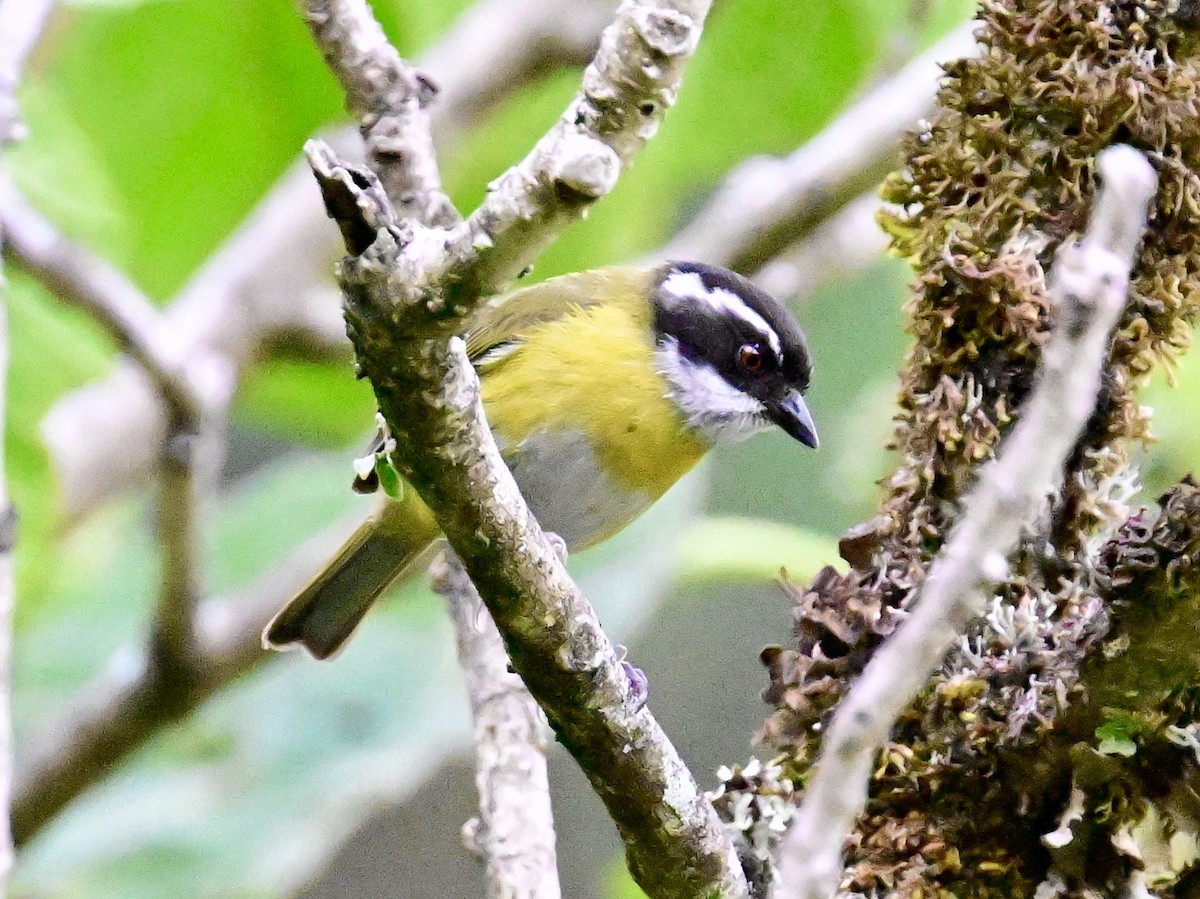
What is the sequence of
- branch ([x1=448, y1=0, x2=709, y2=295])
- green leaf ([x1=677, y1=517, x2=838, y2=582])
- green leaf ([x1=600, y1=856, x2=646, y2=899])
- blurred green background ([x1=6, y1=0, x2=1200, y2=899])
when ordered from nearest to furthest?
branch ([x1=448, y1=0, x2=709, y2=295]) → green leaf ([x1=600, y1=856, x2=646, y2=899]) → green leaf ([x1=677, y1=517, x2=838, y2=582]) → blurred green background ([x1=6, y1=0, x2=1200, y2=899])

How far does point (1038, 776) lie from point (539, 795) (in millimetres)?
1145

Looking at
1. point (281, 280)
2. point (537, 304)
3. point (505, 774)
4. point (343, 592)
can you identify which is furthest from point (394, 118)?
point (505, 774)

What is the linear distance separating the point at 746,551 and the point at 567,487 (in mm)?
598

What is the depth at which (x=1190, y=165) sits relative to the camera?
2.40 meters

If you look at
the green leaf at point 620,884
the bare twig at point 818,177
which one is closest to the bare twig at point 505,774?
the green leaf at point 620,884

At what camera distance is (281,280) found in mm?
4789

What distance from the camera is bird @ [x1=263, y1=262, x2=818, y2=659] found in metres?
3.62

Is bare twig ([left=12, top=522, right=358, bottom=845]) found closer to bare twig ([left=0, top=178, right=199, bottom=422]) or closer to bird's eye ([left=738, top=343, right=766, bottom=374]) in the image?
bare twig ([left=0, top=178, right=199, bottom=422])

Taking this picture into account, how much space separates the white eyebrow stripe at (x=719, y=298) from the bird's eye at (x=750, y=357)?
43mm

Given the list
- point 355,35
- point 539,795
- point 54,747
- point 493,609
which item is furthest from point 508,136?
point 493,609

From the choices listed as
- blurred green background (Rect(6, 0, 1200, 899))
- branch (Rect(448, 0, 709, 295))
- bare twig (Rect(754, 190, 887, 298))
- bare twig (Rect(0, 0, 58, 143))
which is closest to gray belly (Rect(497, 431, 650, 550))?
blurred green background (Rect(6, 0, 1200, 899))

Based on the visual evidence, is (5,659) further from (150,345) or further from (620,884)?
(620,884)

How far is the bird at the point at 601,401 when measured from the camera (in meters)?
3.62

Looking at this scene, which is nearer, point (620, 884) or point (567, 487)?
point (620, 884)
